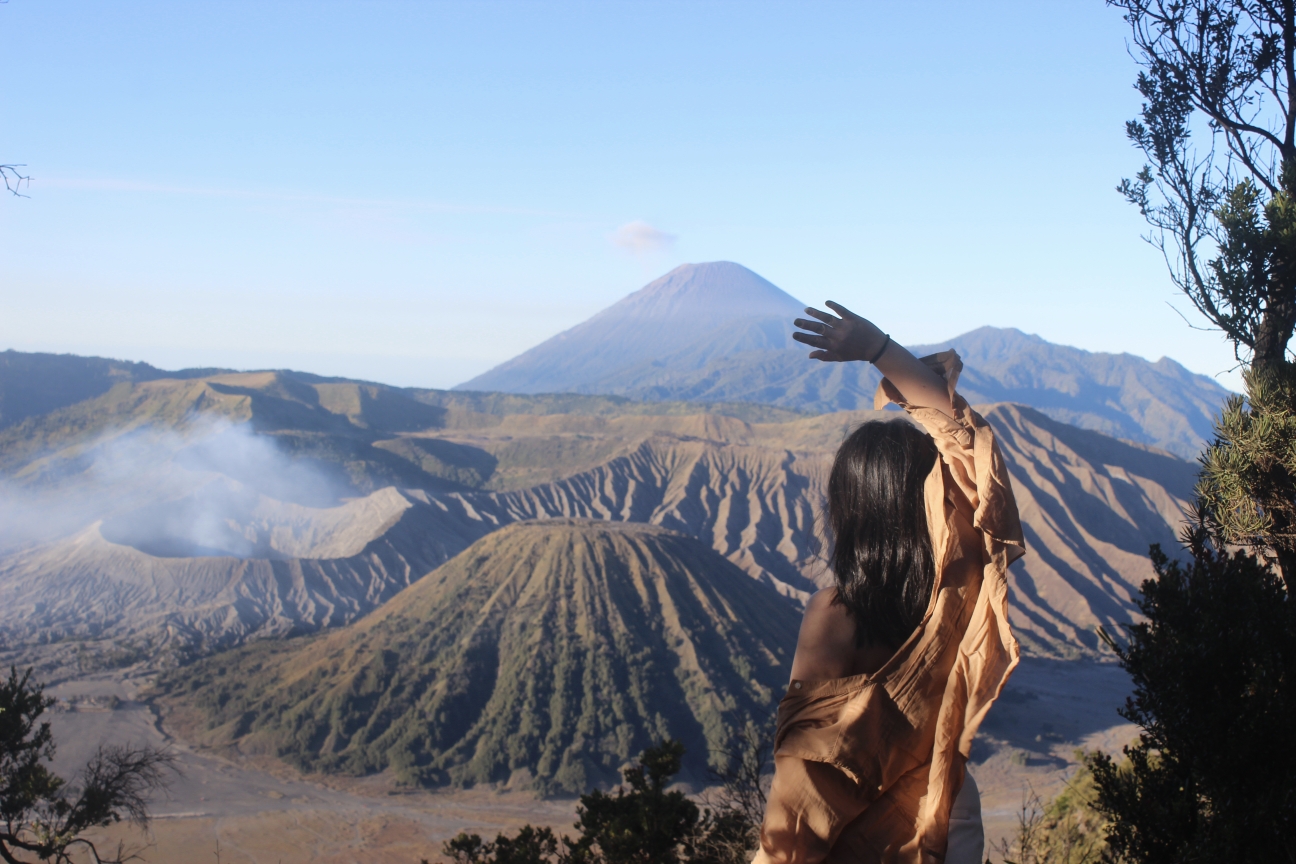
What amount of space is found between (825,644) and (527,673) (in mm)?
34026

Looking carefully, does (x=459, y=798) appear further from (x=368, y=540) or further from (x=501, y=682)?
(x=368, y=540)

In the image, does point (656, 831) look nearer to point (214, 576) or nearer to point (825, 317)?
point (825, 317)

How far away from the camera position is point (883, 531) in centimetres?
234

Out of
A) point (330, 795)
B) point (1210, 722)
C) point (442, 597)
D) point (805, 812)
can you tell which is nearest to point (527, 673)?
point (442, 597)

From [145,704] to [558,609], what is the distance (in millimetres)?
A: 17249

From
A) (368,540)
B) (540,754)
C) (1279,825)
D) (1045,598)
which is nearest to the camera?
(1279,825)

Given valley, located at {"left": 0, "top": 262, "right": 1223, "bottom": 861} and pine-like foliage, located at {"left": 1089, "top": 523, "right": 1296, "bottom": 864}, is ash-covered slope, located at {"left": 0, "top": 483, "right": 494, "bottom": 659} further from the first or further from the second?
pine-like foliage, located at {"left": 1089, "top": 523, "right": 1296, "bottom": 864}

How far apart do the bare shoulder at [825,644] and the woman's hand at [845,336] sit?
0.63 meters

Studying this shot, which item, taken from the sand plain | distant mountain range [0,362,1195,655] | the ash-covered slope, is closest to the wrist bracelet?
the sand plain

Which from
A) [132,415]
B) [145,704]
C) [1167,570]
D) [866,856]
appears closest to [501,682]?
[145,704]

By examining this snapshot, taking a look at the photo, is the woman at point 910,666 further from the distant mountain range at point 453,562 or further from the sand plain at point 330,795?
the sand plain at point 330,795

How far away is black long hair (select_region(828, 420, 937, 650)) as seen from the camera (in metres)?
2.23

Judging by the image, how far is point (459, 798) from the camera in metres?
30.1

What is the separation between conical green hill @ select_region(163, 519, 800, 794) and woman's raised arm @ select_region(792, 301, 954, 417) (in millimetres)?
29944
